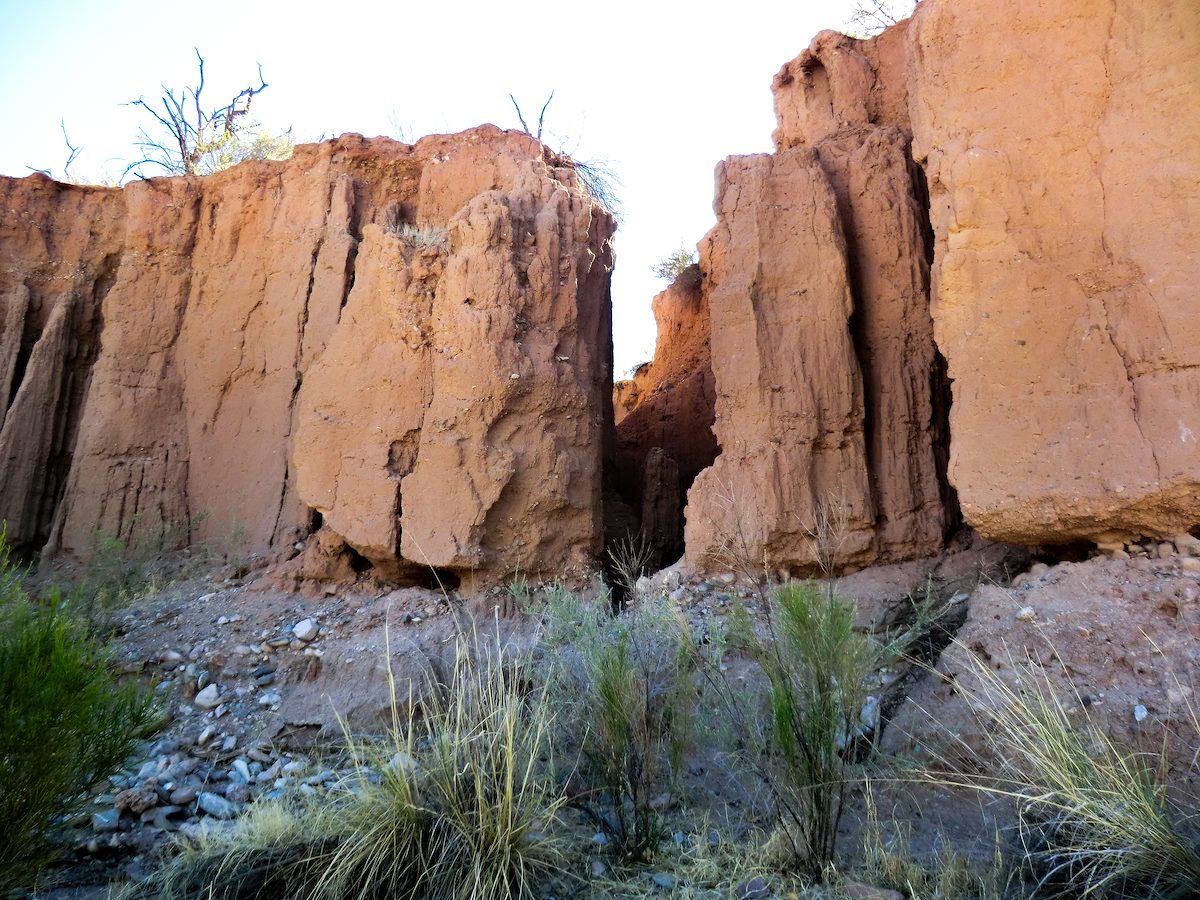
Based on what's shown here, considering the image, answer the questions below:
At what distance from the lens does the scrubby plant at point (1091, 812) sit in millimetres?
3646

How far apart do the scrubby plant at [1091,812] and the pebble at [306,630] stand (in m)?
5.48

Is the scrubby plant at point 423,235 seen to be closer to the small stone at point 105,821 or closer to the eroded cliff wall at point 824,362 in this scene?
the eroded cliff wall at point 824,362

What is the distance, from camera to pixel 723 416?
26.6ft

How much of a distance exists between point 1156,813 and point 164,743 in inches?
253

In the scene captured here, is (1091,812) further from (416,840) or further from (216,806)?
(216,806)

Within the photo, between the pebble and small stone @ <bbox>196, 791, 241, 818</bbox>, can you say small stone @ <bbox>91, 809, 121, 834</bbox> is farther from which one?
the pebble

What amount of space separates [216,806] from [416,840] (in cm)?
224

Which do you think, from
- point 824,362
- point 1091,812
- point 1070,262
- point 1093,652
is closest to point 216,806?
point 1091,812

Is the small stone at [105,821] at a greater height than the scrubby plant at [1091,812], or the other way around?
the scrubby plant at [1091,812]

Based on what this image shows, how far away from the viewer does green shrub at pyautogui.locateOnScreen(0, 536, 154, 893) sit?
13.2 feet

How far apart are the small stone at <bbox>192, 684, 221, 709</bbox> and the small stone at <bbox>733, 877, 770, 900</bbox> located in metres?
4.70

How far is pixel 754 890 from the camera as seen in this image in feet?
13.7

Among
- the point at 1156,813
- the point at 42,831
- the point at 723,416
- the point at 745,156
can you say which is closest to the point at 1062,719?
the point at 1156,813

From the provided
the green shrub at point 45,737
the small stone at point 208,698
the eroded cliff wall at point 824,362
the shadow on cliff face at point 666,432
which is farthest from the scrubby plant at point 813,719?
the small stone at point 208,698
